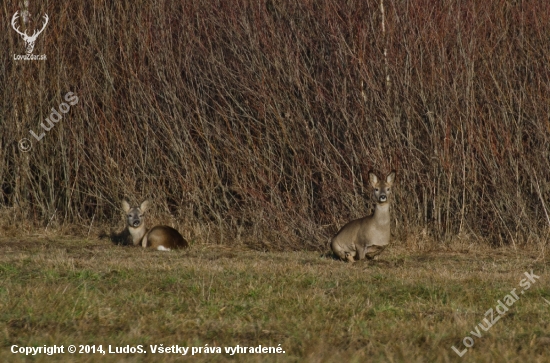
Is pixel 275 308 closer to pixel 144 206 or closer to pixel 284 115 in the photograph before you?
A: pixel 144 206

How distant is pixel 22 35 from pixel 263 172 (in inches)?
194

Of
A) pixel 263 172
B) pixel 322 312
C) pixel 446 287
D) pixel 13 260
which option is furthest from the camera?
pixel 263 172

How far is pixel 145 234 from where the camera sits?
12.7 m

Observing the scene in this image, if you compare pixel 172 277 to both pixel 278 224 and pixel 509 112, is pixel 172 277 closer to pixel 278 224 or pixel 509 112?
pixel 278 224

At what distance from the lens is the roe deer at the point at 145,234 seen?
39.6 ft

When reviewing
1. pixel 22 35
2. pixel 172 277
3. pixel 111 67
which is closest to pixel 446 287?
pixel 172 277

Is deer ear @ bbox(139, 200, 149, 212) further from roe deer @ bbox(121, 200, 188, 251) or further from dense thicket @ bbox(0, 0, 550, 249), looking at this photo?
dense thicket @ bbox(0, 0, 550, 249)

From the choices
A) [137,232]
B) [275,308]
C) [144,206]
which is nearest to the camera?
[275,308]

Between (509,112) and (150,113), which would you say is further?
(150,113)

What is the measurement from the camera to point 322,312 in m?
7.00

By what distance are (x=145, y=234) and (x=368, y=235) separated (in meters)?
3.59

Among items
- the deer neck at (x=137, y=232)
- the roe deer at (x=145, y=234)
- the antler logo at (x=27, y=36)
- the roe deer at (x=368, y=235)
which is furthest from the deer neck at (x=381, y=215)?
the antler logo at (x=27, y=36)

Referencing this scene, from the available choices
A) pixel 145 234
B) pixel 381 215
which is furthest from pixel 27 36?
pixel 381 215

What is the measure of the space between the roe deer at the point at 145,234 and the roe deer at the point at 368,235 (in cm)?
235
